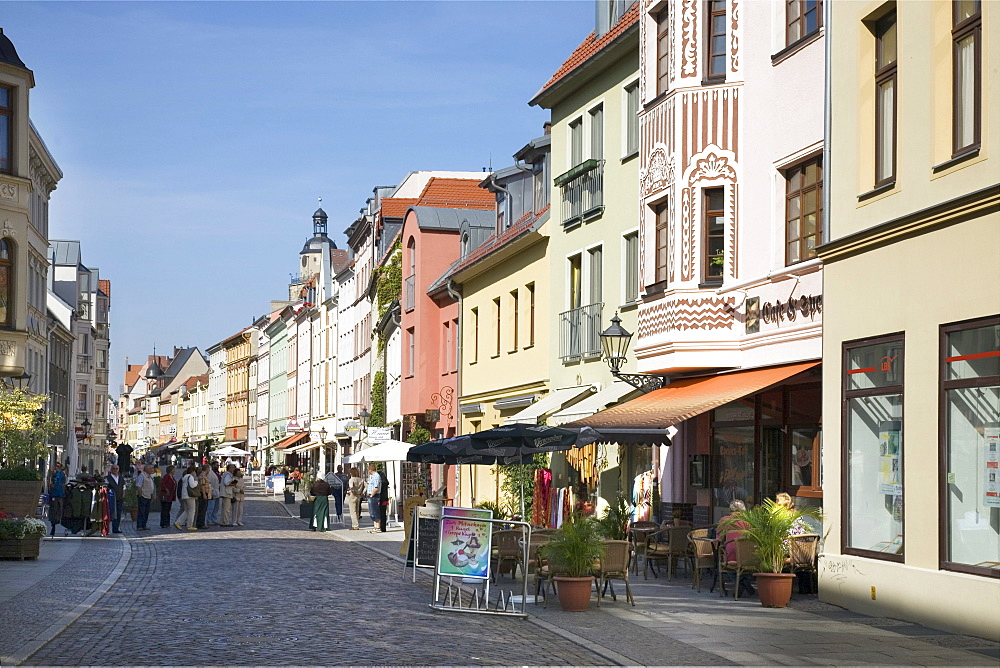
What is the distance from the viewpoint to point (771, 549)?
649 inches

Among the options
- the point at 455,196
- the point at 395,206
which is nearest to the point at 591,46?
the point at 455,196

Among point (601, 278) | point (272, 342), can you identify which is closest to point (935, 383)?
point (601, 278)

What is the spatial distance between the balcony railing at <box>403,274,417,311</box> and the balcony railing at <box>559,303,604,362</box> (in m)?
17.5

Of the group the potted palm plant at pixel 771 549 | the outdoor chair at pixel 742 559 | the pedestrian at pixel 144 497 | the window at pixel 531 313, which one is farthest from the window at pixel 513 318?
the potted palm plant at pixel 771 549

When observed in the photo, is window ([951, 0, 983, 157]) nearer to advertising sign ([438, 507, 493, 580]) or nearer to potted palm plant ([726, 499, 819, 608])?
potted palm plant ([726, 499, 819, 608])

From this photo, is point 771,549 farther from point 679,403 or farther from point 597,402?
point 597,402

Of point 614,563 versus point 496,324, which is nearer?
point 614,563

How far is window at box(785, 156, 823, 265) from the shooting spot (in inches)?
760

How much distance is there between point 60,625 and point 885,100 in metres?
10.8

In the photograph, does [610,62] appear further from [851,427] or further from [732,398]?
[851,427]

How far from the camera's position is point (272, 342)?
117m

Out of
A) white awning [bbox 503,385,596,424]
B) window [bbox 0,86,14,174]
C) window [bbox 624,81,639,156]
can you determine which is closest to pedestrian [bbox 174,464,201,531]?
window [bbox 0,86,14,174]

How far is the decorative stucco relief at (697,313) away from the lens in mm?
21375

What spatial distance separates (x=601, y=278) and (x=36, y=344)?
39926 mm
